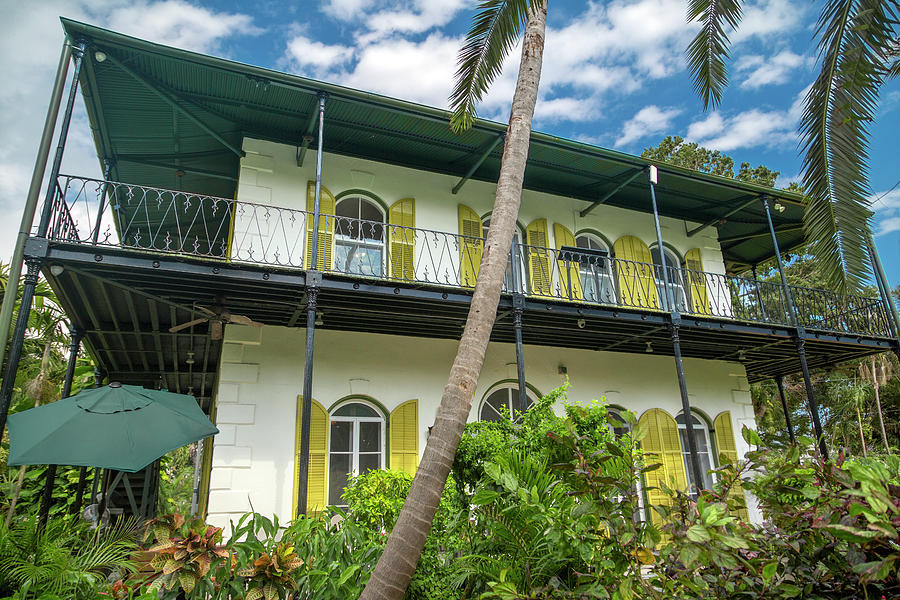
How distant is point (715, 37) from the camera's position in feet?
19.1

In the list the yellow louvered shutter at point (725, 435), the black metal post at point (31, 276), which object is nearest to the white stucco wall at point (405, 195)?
the black metal post at point (31, 276)

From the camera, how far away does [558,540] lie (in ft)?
9.66

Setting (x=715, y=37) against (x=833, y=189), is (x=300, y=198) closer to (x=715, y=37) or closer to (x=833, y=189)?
(x=715, y=37)

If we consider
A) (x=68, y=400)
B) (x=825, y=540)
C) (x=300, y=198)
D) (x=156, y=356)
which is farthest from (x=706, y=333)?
(x=156, y=356)

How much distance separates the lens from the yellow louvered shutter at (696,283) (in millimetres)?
11193

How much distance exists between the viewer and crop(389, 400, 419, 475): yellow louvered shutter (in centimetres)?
829

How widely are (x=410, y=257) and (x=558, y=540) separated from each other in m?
6.51

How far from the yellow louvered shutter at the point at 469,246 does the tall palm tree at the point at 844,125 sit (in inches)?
191

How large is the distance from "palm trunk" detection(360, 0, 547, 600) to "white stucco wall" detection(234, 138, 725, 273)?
4.38m

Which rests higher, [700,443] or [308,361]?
[308,361]

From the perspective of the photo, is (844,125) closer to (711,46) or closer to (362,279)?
(711,46)

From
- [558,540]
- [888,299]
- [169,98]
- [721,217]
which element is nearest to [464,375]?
[558,540]

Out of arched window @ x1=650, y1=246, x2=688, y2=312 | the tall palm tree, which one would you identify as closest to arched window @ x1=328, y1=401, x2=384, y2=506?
the tall palm tree

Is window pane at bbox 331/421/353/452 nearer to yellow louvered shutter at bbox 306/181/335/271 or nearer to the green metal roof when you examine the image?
yellow louvered shutter at bbox 306/181/335/271
